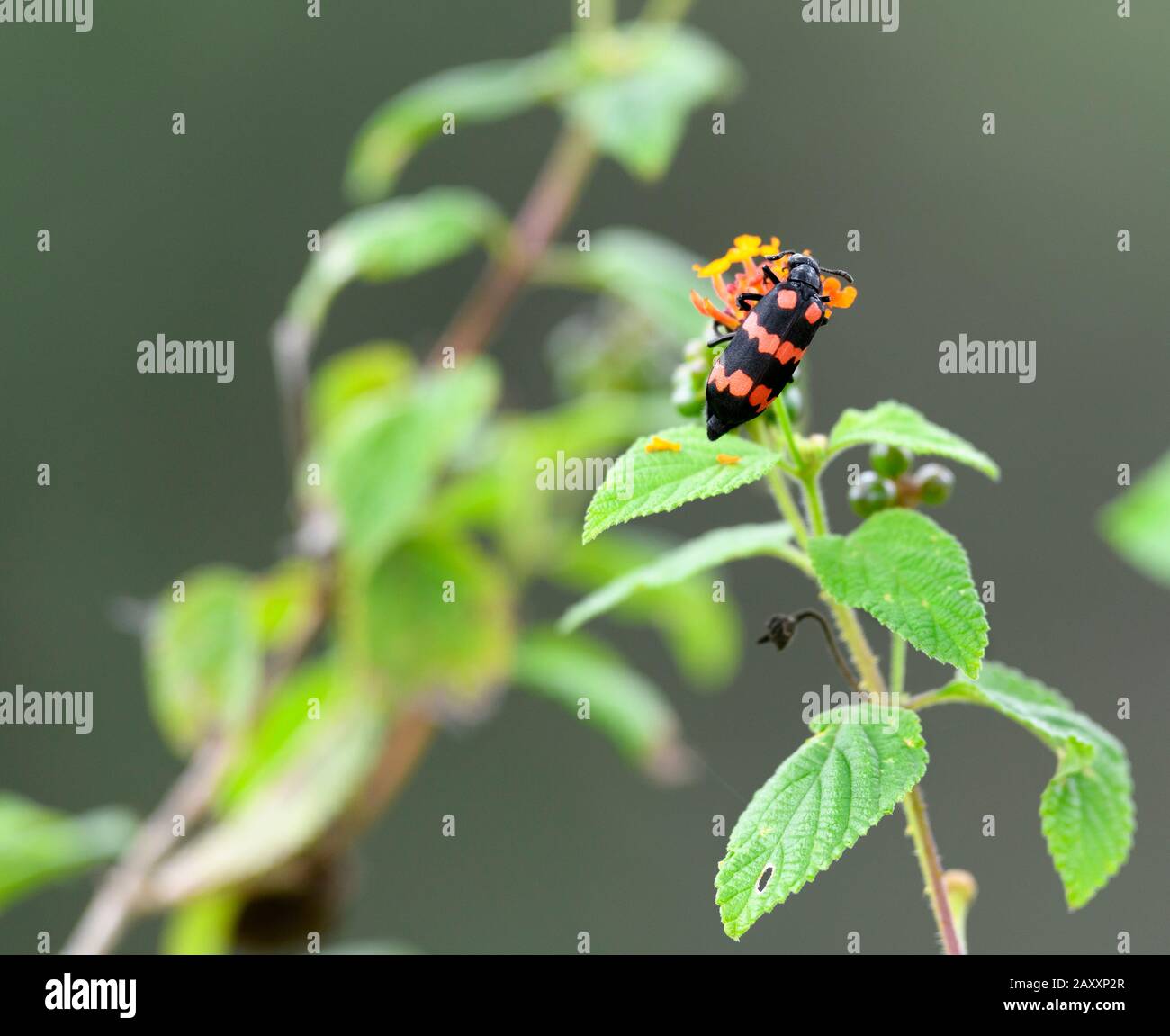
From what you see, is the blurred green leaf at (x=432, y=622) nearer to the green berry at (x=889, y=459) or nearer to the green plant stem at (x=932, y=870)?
the green berry at (x=889, y=459)

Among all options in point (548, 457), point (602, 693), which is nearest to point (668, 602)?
point (602, 693)

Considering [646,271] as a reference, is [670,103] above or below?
above

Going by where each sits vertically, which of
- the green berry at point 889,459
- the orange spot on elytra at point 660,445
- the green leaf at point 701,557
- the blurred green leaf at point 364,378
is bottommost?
the green leaf at point 701,557

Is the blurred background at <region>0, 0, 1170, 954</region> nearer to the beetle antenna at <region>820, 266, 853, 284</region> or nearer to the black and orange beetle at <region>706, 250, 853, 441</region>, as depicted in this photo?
the beetle antenna at <region>820, 266, 853, 284</region>

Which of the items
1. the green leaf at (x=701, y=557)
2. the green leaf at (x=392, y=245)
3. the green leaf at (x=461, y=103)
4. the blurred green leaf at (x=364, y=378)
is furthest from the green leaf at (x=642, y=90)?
the green leaf at (x=701, y=557)

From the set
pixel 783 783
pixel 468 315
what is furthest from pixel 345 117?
pixel 783 783

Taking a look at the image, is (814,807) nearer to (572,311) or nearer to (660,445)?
(660,445)
